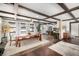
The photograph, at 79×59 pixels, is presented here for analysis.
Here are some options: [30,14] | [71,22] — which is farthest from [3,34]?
[71,22]

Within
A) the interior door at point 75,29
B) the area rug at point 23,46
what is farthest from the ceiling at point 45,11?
the area rug at point 23,46

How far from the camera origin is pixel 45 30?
1.95m

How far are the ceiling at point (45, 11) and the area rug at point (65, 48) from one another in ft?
1.72

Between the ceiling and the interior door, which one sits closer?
the ceiling

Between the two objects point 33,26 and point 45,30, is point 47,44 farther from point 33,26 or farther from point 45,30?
point 33,26

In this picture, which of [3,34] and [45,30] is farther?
[45,30]

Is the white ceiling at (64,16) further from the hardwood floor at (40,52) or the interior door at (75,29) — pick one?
the hardwood floor at (40,52)

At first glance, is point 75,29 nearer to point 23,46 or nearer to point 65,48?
point 65,48

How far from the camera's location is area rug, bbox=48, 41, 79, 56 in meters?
1.87

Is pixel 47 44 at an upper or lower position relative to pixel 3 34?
lower

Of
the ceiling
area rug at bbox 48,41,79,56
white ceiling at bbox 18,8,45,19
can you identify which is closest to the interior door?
the ceiling

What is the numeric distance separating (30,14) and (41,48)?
737mm

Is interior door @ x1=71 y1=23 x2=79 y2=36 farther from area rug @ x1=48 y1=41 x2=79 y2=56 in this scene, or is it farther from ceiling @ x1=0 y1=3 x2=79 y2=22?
area rug @ x1=48 y1=41 x2=79 y2=56

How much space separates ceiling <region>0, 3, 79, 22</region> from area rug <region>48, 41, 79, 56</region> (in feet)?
1.72
